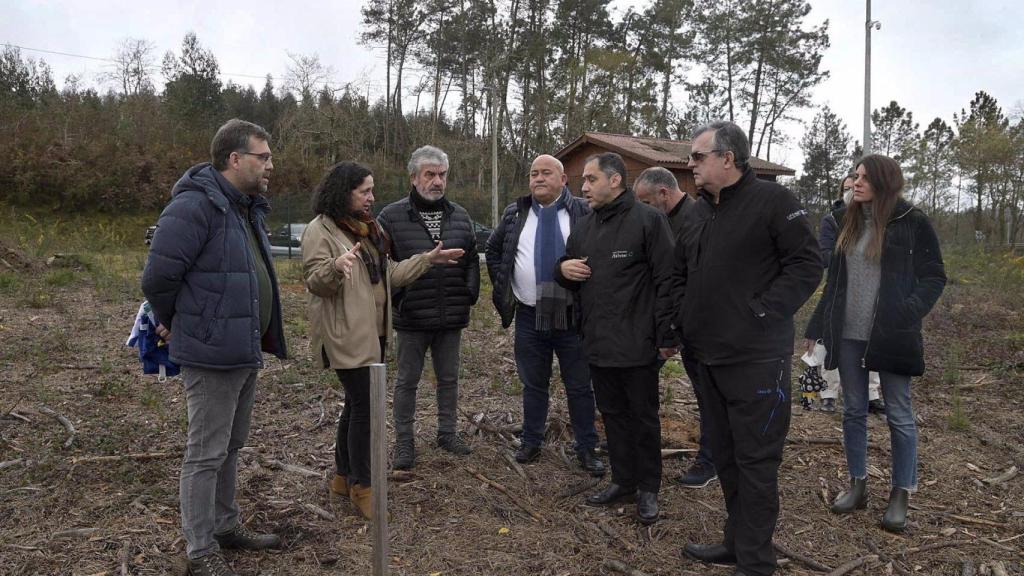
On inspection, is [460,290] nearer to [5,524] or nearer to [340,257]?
[340,257]

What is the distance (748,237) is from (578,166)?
22.8 meters

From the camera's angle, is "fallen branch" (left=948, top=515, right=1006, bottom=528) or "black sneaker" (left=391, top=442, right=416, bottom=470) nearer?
"fallen branch" (left=948, top=515, right=1006, bottom=528)

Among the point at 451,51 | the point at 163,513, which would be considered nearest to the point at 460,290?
the point at 163,513

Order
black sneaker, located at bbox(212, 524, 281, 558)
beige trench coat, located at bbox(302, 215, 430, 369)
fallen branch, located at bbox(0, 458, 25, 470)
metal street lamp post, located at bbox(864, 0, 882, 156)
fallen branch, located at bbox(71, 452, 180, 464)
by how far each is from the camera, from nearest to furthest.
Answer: black sneaker, located at bbox(212, 524, 281, 558) → beige trench coat, located at bbox(302, 215, 430, 369) → fallen branch, located at bbox(0, 458, 25, 470) → fallen branch, located at bbox(71, 452, 180, 464) → metal street lamp post, located at bbox(864, 0, 882, 156)

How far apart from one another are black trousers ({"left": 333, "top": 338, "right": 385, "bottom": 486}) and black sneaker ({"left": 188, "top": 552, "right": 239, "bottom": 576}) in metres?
0.97

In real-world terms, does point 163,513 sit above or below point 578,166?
below

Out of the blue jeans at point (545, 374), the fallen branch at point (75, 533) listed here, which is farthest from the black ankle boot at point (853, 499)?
the fallen branch at point (75, 533)

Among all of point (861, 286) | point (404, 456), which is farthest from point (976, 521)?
point (404, 456)

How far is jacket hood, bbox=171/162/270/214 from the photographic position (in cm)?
304

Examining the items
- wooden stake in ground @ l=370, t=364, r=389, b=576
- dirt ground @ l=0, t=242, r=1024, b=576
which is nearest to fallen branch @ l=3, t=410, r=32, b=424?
dirt ground @ l=0, t=242, r=1024, b=576

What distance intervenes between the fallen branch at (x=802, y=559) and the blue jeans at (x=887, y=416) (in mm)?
874

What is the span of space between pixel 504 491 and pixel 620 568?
1.12 m

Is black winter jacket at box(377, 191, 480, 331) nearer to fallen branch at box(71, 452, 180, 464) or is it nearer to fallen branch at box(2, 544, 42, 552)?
fallen branch at box(71, 452, 180, 464)

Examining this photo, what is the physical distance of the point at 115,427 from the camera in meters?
5.14
